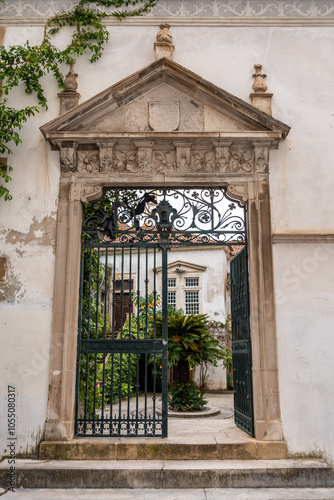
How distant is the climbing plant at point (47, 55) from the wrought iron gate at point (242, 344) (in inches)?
119

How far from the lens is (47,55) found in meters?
5.89

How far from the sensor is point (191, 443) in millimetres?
4961

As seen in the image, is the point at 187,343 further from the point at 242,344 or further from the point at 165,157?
the point at 165,157

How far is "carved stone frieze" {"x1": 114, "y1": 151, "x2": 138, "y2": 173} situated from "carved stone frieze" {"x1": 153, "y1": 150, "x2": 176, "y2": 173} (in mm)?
249

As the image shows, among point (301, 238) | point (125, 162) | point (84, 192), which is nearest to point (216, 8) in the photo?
point (125, 162)

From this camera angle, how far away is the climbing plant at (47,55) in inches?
223

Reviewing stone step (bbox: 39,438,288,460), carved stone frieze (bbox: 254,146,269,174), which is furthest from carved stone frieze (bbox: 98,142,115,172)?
stone step (bbox: 39,438,288,460)

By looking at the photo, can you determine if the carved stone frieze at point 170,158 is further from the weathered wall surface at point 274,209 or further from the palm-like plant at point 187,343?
the palm-like plant at point 187,343

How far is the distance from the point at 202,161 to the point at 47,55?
239 cm

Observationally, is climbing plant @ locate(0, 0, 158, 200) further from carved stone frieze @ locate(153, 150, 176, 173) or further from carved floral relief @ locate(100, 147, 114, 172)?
carved stone frieze @ locate(153, 150, 176, 173)

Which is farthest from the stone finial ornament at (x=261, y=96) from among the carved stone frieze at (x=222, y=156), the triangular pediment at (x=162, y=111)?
the carved stone frieze at (x=222, y=156)

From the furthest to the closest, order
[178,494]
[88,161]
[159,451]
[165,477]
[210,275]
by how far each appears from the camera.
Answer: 1. [210,275]
2. [88,161]
3. [159,451]
4. [165,477]
5. [178,494]

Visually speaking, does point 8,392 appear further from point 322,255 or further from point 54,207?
point 322,255

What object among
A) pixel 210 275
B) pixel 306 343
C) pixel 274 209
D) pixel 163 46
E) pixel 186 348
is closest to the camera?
pixel 306 343
